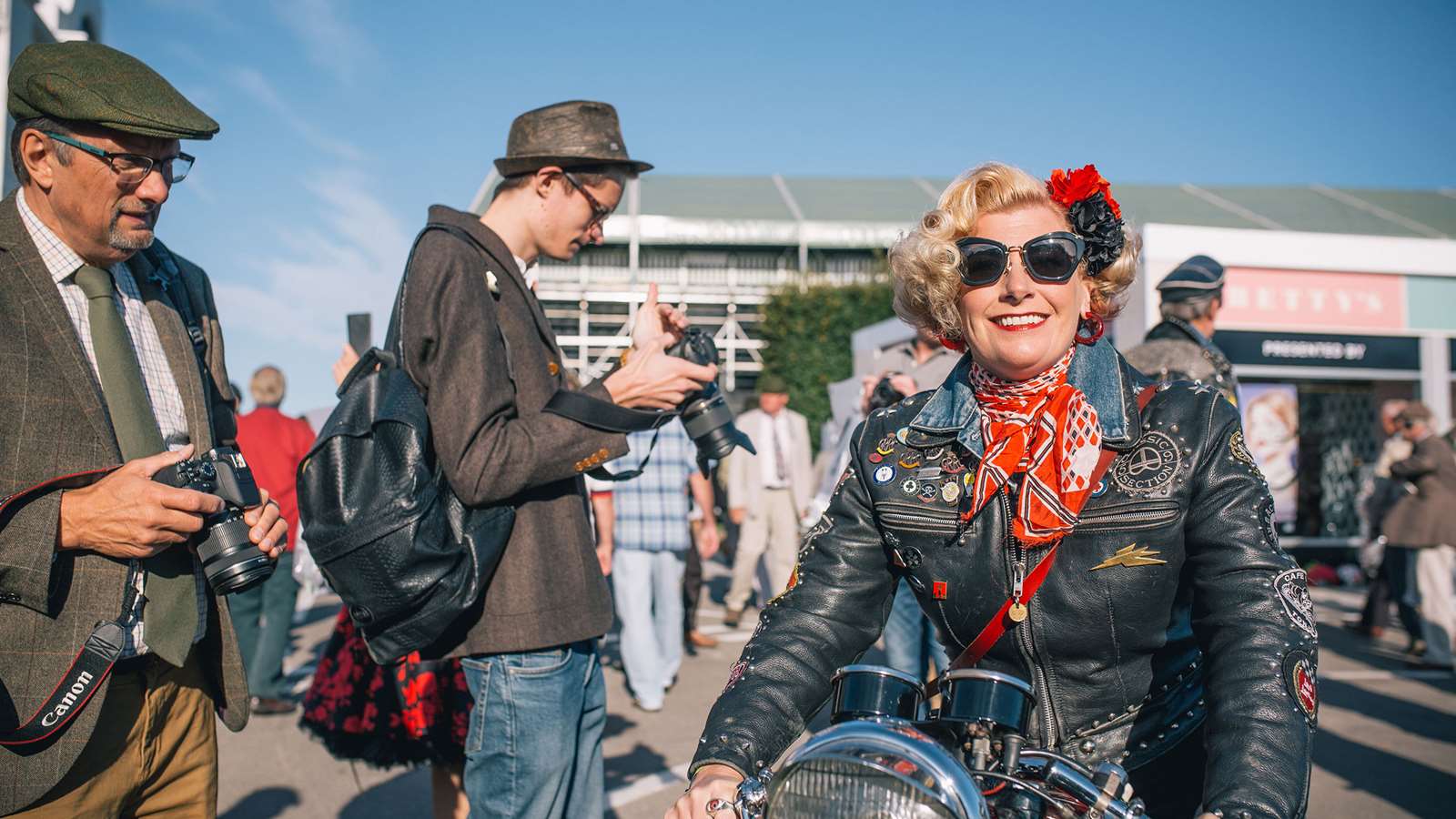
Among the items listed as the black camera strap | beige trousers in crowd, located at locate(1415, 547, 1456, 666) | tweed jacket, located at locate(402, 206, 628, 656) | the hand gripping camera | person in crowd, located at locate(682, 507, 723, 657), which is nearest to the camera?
the hand gripping camera

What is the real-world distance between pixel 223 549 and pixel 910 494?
4.39 ft

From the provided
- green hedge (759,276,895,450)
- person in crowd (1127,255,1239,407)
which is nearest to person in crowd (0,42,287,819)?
person in crowd (1127,255,1239,407)

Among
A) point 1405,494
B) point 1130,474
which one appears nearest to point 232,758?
point 1130,474

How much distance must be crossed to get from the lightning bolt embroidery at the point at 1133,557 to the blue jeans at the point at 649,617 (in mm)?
4827

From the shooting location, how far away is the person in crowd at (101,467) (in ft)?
5.90

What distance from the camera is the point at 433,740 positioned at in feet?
8.62

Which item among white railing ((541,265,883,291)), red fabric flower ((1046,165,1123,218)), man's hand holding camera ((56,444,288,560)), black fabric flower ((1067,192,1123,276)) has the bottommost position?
man's hand holding camera ((56,444,288,560))

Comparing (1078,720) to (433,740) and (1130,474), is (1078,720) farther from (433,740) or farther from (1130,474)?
(433,740)

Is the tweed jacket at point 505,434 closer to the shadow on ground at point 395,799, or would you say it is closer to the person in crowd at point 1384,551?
the shadow on ground at point 395,799

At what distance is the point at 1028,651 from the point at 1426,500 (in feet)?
25.1

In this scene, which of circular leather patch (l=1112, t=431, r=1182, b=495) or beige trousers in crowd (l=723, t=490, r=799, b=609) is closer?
circular leather patch (l=1112, t=431, r=1182, b=495)

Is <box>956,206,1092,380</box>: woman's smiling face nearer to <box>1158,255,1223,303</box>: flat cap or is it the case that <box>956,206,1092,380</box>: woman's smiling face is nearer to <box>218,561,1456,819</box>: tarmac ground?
<box>1158,255,1223,303</box>: flat cap

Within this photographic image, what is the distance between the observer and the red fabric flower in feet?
6.12

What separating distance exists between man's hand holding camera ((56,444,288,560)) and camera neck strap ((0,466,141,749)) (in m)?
0.03
